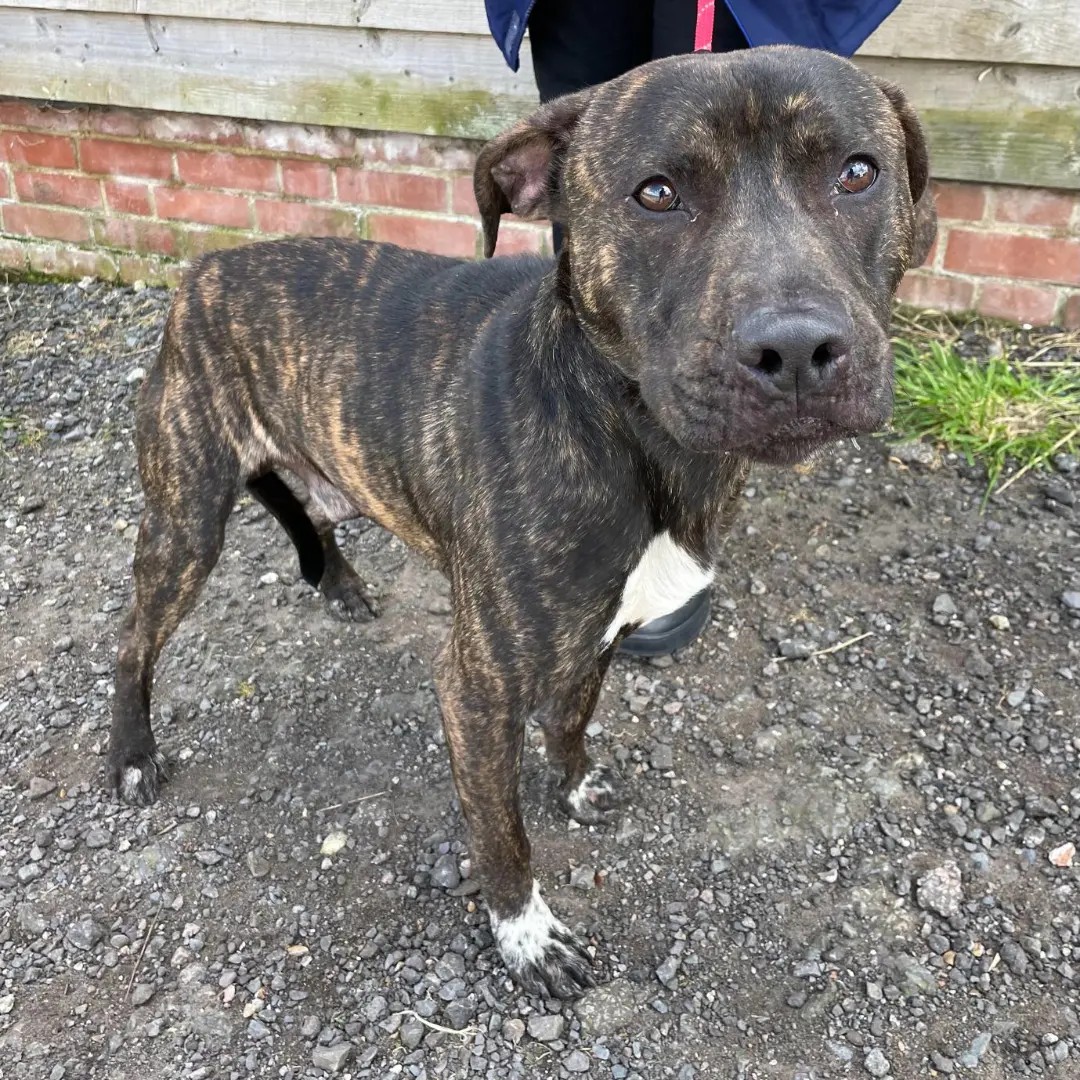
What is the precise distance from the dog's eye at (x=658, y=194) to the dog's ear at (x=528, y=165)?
1.18 ft

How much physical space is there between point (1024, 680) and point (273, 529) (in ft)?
9.20

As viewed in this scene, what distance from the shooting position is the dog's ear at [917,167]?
2.18m

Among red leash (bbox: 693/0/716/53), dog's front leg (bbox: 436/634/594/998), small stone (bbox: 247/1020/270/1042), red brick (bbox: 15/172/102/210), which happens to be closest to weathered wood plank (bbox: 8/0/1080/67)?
red leash (bbox: 693/0/716/53)

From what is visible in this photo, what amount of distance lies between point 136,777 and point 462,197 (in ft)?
10.2

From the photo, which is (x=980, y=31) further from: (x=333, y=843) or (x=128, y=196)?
(x=128, y=196)

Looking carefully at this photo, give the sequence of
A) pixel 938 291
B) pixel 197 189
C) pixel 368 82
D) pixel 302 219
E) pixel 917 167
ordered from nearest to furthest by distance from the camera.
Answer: pixel 917 167, pixel 938 291, pixel 368 82, pixel 302 219, pixel 197 189

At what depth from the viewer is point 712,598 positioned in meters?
3.65

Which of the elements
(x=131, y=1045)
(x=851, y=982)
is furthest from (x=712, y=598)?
(x=131, y=1045)

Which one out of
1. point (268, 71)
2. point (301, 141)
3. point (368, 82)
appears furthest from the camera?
point (301, 141)

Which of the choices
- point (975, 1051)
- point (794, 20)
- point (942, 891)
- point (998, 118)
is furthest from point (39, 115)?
point (975, 1051)

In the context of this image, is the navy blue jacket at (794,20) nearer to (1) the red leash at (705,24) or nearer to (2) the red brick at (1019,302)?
(1) the red leash at (705,24)

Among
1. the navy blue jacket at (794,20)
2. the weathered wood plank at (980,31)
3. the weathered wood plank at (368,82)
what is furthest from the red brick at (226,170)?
the navy blue jacket at (794,20)

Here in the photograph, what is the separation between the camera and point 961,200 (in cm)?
434

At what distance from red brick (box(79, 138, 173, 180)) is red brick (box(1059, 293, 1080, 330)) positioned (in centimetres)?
446
